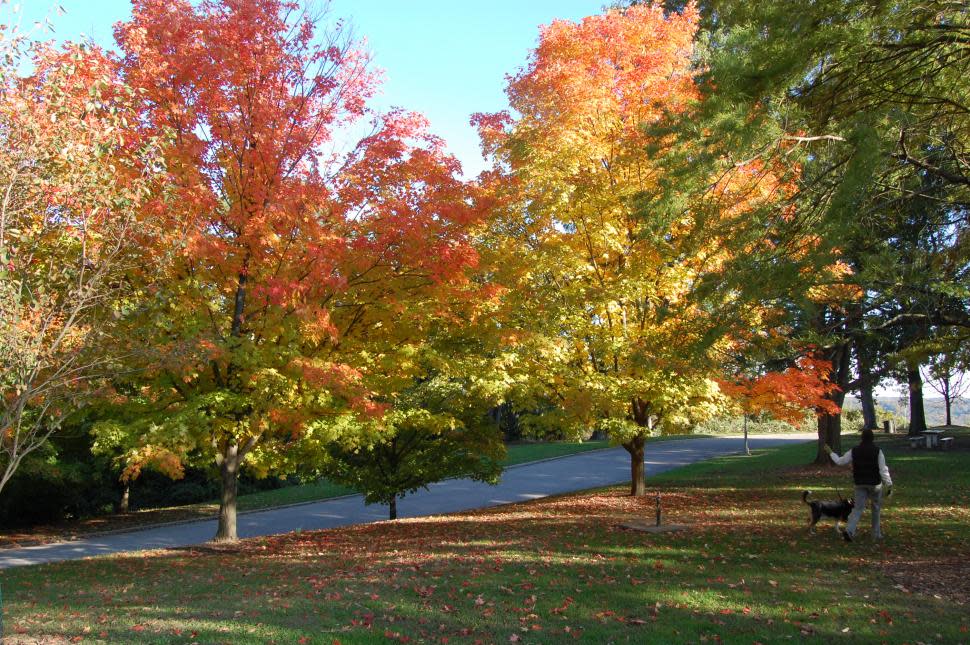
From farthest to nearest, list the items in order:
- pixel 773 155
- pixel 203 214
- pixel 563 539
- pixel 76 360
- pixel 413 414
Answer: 1. pixel 413 414
2. pixel 563 539
3. pixel 203 214
4. pixel 773 155
5. pixel 76 360

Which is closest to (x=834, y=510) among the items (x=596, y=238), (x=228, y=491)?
(x=596, y=238)

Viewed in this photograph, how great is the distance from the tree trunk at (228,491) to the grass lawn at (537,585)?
58 centimetres

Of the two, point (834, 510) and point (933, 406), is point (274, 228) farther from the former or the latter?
point (933, 406)

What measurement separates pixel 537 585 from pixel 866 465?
521cm

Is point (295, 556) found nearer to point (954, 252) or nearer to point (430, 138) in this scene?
point (430, 138)

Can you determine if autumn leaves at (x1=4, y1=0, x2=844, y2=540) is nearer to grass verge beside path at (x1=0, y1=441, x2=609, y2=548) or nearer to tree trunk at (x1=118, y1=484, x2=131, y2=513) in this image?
grass verge beside path at (x1=0, y1=441, x2=609, y2=548)

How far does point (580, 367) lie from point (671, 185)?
18.5 feet

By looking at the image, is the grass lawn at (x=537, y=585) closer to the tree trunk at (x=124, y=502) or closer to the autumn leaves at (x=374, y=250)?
the autumn leaves at (x=374, y=250)

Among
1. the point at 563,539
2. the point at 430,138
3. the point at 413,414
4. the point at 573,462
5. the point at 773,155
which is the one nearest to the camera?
the point at 773,155

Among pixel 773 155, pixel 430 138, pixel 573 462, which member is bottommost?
pixel 573 462

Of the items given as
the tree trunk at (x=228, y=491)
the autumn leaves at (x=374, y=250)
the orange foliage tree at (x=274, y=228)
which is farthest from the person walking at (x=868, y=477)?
the tree trunk at (x=228, y=491)

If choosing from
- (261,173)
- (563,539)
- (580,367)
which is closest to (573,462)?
(580,367)

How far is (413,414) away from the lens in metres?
12.6

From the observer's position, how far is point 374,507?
19.9 metres
